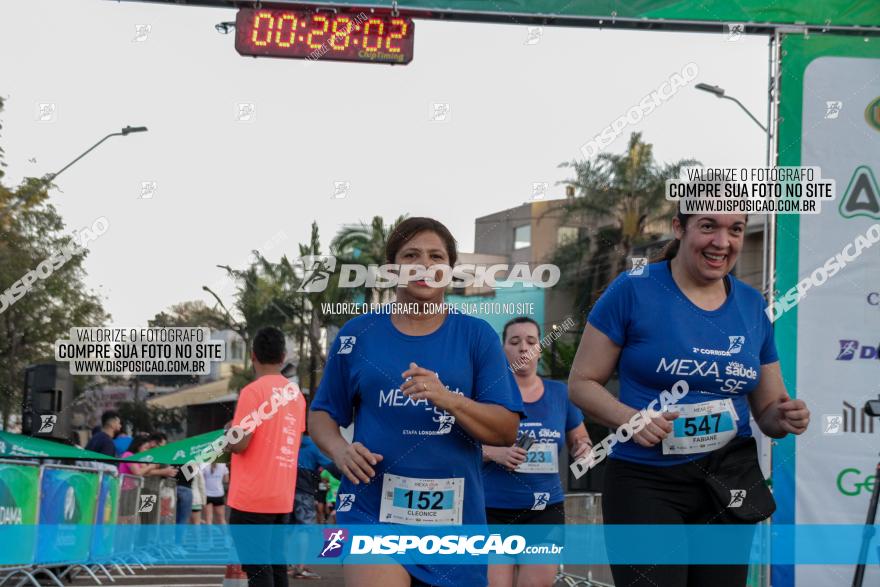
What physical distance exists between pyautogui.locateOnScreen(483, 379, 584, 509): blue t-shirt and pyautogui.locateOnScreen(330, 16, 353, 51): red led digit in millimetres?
2704

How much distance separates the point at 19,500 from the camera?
26.8 ft

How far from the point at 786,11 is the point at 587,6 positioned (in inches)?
54.3

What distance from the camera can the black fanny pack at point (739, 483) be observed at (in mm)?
3631

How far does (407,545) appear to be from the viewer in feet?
12.1

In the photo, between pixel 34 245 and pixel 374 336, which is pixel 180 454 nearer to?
pixel 34 245

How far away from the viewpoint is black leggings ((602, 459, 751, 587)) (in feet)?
11.8

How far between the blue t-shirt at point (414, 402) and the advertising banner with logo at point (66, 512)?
5698 millimetres

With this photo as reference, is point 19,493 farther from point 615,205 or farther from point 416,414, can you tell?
point 615,205

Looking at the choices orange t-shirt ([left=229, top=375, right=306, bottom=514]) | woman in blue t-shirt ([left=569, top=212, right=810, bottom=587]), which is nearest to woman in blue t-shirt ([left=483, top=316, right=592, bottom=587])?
orange t-shirt ([left=229, top=375, right=306, bottom=514])

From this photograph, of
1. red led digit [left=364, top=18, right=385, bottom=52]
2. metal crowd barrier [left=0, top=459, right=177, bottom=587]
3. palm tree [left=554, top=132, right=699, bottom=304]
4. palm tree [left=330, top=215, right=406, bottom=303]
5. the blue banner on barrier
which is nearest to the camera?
the blue banner on barrier

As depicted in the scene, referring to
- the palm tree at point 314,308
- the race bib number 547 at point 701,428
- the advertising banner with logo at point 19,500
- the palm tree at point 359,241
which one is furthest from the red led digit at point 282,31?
the palm tree at point 359,241

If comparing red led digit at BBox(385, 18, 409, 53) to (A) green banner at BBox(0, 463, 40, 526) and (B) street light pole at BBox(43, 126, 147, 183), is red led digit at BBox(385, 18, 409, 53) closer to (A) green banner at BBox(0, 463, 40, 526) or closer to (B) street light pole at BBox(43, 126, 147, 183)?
(A) green banner at BBox(0, 463, 40, 526)

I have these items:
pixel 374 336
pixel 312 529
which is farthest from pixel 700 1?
pixel 312 529

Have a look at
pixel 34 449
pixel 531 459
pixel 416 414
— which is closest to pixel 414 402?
pixel 416 414
